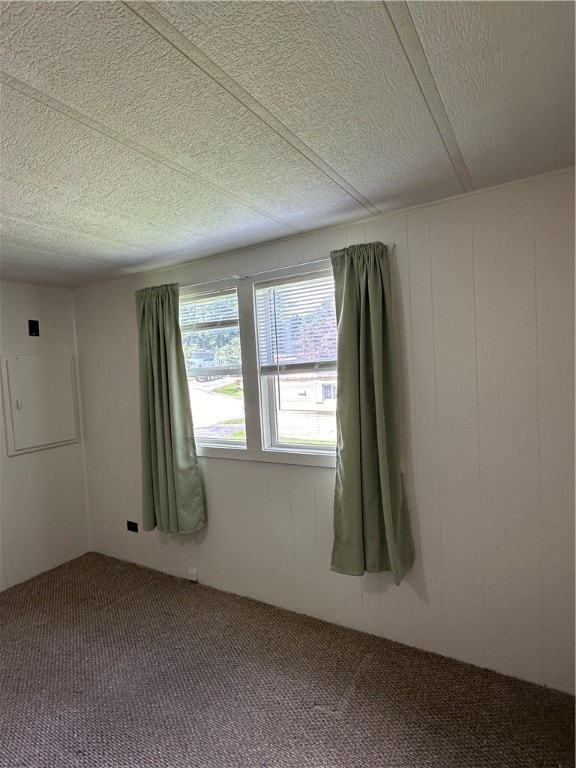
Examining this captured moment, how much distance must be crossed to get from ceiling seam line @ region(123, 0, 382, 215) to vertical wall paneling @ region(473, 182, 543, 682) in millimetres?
791

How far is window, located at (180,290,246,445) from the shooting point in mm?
2865

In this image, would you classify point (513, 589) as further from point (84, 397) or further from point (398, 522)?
point (84, 397)

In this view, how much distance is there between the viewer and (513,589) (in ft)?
6.60

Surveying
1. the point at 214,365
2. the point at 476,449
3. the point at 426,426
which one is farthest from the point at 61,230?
the point at 476,449

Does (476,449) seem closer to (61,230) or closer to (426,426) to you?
(426,426)

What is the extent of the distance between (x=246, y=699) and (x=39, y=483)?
2.42 meters

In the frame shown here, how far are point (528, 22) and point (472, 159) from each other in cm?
70

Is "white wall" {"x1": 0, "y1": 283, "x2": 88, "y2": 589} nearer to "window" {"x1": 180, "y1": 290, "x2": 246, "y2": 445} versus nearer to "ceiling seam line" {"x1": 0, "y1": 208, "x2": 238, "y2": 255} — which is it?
"window" {"x1": 180, "y1": 290, "x2": 246, "y2": 445}

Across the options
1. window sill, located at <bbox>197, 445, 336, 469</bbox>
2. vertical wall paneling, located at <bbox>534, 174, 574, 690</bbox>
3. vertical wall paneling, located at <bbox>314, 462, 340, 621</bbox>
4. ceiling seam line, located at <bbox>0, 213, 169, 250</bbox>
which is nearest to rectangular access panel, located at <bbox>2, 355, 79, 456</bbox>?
window sill, located at <bbox>197, 445, 336, 469</bbox>

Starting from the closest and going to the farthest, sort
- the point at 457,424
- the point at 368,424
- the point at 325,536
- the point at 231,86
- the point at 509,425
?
the point at 231,86 → the point at 509,425 → the point at 457,424 → the point at 368,424 → the point at 325,536

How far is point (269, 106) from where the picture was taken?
1219 millimetres

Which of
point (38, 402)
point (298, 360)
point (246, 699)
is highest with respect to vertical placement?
point (298, 360)

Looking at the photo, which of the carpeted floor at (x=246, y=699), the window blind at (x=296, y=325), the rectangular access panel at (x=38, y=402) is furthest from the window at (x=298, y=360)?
the rectangular access panel at (x=38, y=402)

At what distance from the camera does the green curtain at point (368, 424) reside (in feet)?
7.07
